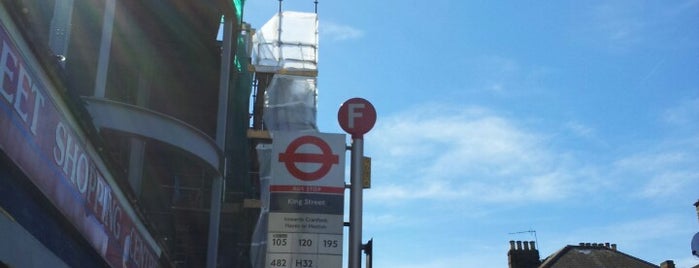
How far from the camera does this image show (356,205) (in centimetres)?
792

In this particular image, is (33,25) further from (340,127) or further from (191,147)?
(191,147)

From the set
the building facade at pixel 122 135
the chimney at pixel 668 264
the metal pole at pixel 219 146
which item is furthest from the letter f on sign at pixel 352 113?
the chimney at pixel 668 264

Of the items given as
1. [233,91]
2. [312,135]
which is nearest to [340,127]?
[312,135]

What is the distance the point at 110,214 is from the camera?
10.4 metres

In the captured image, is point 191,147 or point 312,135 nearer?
point 312,135

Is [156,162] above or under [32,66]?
above

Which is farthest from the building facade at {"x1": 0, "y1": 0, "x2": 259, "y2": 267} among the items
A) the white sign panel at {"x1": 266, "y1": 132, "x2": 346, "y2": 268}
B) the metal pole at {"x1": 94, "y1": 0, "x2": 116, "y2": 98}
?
the white sign panel at {"x1": 266, "y1": 132, "x2": 346, "y2": 268}

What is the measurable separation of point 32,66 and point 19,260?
1778mm

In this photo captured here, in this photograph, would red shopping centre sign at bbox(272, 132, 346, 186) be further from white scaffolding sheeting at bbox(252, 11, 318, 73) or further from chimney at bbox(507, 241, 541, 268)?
chimney at bbox(507, 241, 541, 268)

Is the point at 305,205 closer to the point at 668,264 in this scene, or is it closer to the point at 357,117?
the point at 357,117

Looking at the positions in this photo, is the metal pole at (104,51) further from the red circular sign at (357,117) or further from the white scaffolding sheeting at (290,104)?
the white scaffolding sheeting at (290,104)

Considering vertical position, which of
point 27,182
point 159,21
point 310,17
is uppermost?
point 310,17

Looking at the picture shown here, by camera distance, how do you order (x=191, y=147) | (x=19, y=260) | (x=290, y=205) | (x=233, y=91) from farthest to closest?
1. (x=233, y=91)
2. (x=191, y=147)
3. (x=290, y=205)
4. (x=19, y=260)

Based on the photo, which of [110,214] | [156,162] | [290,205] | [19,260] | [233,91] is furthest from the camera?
[233,91]
